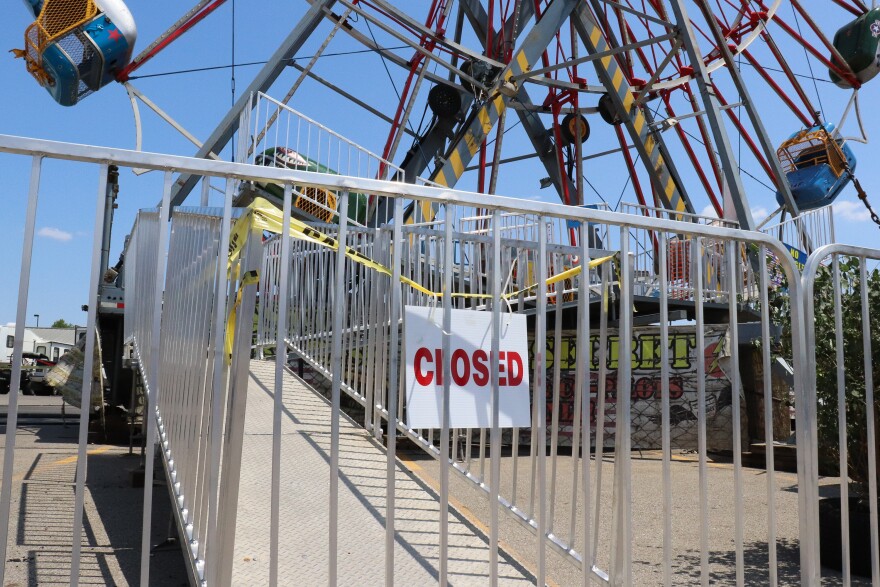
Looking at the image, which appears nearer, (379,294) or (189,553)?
(189,553)

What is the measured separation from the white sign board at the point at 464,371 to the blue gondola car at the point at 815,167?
14.9 metres

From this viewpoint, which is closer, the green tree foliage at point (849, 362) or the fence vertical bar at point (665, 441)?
the fence vertical bar at point (665, 441)

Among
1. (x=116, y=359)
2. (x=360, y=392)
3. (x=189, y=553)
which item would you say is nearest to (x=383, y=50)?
(x=116, y=359)

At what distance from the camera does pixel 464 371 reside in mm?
3154

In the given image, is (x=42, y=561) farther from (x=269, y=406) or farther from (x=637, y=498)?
(x=637, y=498)

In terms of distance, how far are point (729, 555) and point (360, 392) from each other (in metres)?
3.40

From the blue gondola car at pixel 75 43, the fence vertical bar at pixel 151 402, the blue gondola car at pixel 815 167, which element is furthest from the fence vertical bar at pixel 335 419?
the blue gondola car at pixel 815 167

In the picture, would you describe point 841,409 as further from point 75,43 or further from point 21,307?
point 75,43

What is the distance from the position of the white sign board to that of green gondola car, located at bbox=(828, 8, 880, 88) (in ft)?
57.8

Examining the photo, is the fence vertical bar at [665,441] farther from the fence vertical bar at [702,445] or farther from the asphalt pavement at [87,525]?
the asphalt pavement at [87,525]

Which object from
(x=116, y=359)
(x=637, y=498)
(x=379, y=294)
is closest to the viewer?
(x=379, y=294)

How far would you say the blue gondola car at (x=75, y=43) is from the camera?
987cm

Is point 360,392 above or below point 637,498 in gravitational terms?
above

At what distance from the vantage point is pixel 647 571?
5.40 meters
